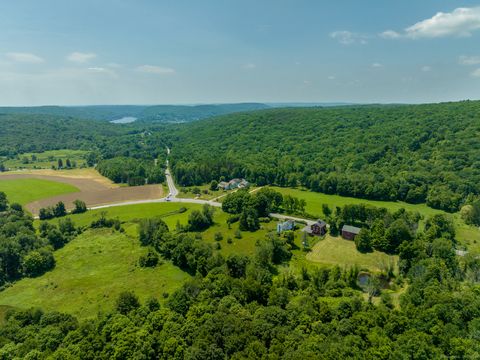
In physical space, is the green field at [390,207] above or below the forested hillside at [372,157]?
below

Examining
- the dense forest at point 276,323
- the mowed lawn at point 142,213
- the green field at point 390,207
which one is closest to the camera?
the dense forest at point 276,323

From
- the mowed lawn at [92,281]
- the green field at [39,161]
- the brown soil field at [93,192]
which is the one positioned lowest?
the mowed lawn at [92,281]

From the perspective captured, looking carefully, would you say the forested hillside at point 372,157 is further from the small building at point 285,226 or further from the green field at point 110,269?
the green field at point 110,269

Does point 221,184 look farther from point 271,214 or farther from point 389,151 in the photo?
point 389,151

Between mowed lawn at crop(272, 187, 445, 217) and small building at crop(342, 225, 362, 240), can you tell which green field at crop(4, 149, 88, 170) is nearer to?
mowed lawn at crop(272, 187, 445, 217)

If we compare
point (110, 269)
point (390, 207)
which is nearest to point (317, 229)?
point (390, 207)

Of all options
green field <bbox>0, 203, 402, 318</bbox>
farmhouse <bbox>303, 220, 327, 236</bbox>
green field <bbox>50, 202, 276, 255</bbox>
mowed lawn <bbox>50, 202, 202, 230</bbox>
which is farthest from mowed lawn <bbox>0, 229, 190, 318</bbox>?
farmhouse <bbox>303, 220, 327, 236</bbox>

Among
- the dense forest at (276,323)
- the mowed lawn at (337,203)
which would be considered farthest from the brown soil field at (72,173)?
the dense forest at (276,323)

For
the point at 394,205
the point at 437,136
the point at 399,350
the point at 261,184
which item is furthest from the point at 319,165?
the point at 399,350
